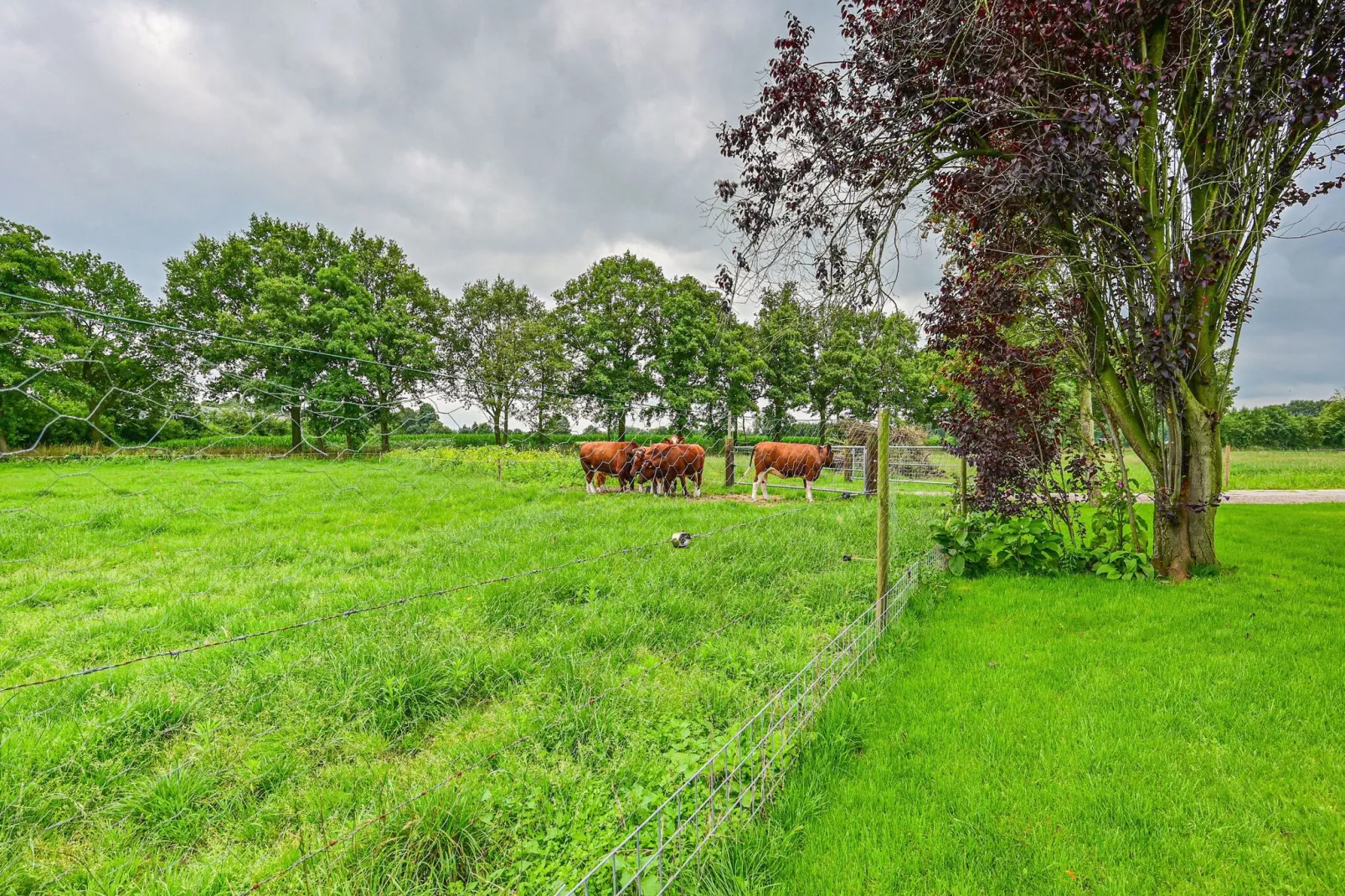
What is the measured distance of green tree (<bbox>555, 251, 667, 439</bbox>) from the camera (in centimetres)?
2231

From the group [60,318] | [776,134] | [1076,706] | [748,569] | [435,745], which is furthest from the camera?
[60,318]

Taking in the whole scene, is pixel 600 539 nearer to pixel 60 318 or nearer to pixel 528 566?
pixel 528 566

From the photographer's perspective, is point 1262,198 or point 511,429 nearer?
point 1262,198

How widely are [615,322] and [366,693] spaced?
2226 centimetres

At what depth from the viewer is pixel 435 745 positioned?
7.05 feet

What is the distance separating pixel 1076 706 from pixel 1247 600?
2787mm

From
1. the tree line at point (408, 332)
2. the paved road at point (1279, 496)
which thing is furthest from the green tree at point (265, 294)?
the paved road at point (1279, 496)

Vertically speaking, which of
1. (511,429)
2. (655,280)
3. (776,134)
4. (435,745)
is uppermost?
(655,280)

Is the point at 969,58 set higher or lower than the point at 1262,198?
higher

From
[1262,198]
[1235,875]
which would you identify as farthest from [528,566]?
[1262,198]

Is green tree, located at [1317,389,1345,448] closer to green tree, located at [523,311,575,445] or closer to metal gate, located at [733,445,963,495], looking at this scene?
metal gate, located at [733,445,963,495]

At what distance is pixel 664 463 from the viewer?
1023cm

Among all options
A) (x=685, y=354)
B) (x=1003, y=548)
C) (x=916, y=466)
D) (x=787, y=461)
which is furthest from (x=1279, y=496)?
(x=685, y=354)

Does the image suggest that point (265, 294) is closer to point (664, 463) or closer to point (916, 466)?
point (664, 463)
